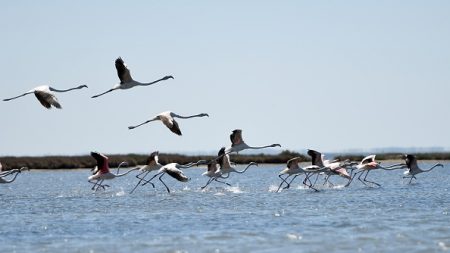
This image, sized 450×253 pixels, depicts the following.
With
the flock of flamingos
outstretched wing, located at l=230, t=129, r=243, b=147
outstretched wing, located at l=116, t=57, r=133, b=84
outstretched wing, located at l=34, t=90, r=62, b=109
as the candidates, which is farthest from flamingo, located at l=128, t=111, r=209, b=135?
outstretched wing, located at l=230, t=129, r=243, b=147

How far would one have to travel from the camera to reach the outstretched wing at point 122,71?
67.8 ft

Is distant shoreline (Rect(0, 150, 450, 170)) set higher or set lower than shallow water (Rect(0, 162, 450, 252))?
higher

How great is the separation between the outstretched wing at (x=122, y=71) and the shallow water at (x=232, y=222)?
3057mm

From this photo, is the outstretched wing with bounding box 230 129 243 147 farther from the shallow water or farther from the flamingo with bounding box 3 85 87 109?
the flamingo with bounding box 3 85 87 109

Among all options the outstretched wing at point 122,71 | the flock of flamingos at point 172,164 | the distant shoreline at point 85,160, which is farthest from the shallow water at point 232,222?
the distant shoreline at point 85,160

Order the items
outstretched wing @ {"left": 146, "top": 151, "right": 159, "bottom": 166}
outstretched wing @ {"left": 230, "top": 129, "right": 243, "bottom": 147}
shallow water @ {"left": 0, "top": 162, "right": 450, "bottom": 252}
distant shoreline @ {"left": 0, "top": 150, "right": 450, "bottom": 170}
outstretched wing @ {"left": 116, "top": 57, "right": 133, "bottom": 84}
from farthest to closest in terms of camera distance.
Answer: distant shoreline @ {"left": 0, "top": 150, "right": 450, "bottom": 170}
outstretched wing @ {"left": 146, "top": 151, "right": 159, "bottom": 166}
outstretched wing @ {"left": 230, "top": 129, "right": 243, "bottom": 147}
outstretched wing @ {"left": 116, "top": 57, "right": 133, "bottom": 84}
shallow water @ {"left": 0, "top": 162, "right": 450, "bottom": 252}

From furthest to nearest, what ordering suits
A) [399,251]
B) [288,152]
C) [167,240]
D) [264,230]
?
1. [288,152]
2. [264,230]
3. [167,240]
4. [399,251]

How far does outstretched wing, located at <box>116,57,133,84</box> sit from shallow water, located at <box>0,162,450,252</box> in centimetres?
306

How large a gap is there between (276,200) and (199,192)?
5.34 meters


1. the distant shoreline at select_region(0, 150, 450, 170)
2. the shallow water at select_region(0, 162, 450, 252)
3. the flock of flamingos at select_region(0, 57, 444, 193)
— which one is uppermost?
the distant shoreline at select_region(0, 150, 450, 170)

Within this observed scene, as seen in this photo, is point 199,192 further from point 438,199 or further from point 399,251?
point 399,251

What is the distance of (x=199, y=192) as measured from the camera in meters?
31.3

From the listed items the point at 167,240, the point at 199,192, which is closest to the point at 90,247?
the point at 167,240

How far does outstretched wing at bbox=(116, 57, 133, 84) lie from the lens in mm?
20656
